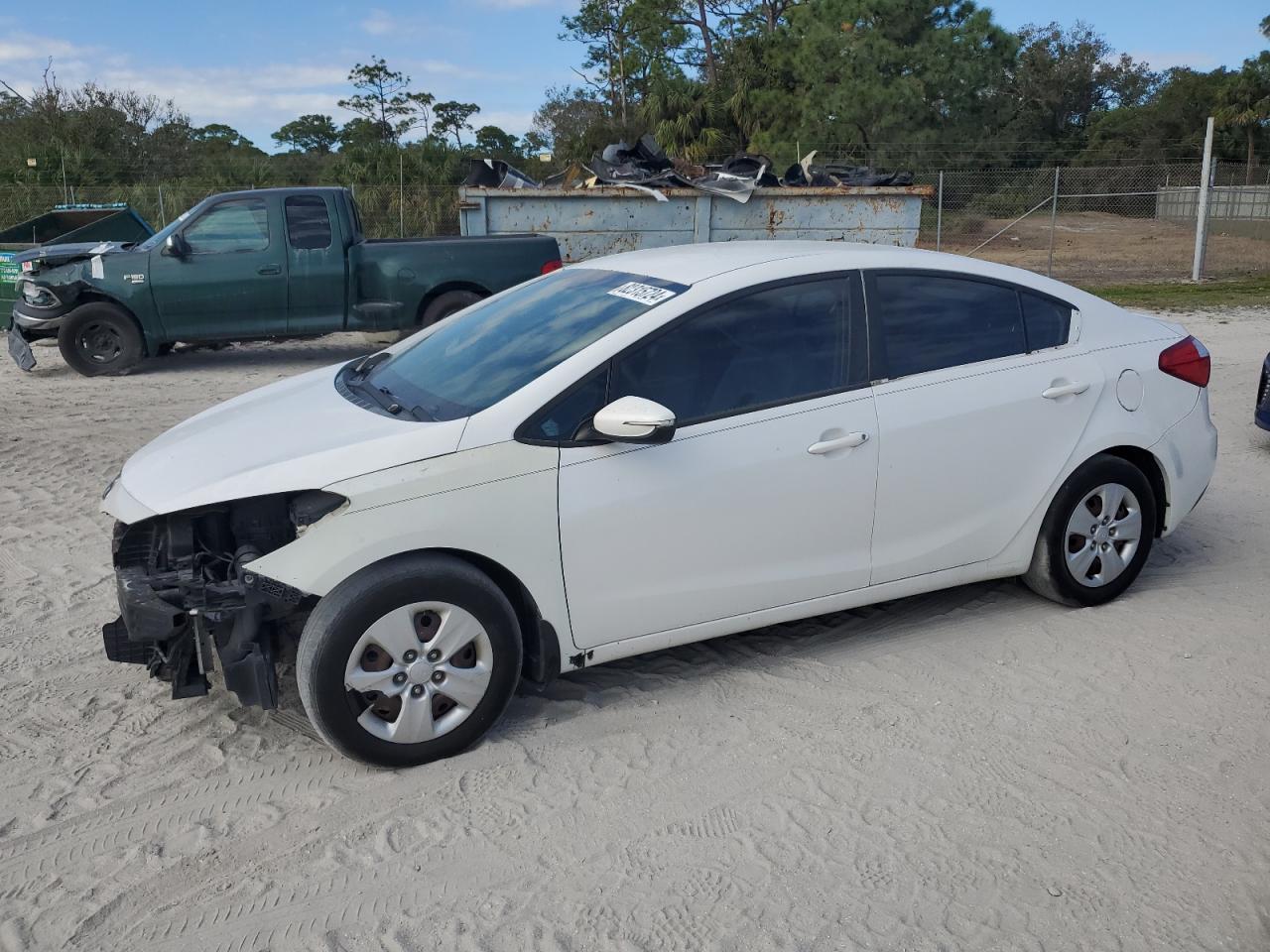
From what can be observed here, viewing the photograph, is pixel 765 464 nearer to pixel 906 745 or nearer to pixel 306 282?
pixel 906 745

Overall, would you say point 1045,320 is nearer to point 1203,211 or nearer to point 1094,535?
point 1094,535

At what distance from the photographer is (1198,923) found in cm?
305

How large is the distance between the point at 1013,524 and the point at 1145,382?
36.2 inches

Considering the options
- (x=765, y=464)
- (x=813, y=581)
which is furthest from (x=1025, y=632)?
(x=765, y=464)

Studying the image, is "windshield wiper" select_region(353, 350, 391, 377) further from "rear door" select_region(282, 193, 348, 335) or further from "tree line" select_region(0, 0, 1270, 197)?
"tree line" select_region(0, 0, 1270, 197)

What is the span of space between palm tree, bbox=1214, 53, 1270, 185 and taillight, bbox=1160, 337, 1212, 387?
4225 centimetres

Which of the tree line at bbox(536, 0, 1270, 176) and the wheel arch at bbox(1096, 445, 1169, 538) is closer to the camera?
the wheel arch at bbox(1096, 445, 1169, 538)

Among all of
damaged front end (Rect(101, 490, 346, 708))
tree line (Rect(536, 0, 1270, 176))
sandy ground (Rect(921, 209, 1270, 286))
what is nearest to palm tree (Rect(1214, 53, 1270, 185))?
tree line (Rect(536, 0, 1270, 176))

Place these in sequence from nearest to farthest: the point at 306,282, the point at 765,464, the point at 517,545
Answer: the point at 517,545
the point at 765,464
the point at 306,282

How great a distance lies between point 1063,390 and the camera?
15.7 ft

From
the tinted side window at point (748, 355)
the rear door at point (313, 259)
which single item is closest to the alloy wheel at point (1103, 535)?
the tinted side window at point (748, 355)

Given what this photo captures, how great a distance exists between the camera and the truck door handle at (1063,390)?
476 centimetres

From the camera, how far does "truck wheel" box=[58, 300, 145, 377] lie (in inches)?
435

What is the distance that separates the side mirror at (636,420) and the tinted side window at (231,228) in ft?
27.7
